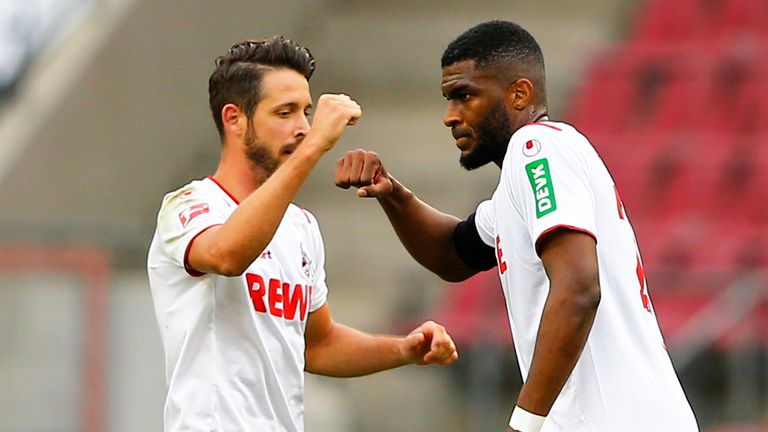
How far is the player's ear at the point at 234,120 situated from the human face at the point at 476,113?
2.06 ft

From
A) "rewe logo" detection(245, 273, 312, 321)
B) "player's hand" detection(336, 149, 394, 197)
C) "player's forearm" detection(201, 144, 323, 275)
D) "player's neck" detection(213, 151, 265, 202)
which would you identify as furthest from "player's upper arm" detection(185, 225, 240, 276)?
"player's hand" detection(336, 149, 394, 197)

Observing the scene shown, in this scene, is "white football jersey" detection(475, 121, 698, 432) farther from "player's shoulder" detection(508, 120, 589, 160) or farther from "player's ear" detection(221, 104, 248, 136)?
"player's ear" detection(221, 104, 248, 136)

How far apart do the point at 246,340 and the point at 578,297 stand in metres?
1.08

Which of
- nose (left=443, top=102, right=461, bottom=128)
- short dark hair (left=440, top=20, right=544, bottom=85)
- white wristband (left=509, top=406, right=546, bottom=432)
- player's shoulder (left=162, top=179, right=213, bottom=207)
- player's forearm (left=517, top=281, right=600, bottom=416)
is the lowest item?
white wristband (left=509, top=406, right=546, bottom=432)

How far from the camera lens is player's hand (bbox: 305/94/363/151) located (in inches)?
171

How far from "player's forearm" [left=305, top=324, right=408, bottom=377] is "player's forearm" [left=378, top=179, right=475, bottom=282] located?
35 centimetres

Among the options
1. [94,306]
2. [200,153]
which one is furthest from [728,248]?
[200,153]

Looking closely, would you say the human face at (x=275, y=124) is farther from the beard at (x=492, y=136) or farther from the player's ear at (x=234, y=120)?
the beard at (x=492, y=136)

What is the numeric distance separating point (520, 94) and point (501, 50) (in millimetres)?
146

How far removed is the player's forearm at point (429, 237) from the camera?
208 inches

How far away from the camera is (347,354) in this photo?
514 centimetres

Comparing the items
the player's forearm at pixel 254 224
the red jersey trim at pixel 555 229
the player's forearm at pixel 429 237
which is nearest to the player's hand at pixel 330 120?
the player's forearm at pixel 254 224

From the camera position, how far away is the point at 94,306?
937 centimetres

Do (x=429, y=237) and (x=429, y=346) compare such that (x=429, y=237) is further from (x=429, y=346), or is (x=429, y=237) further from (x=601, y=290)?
(x=601, y=290)
